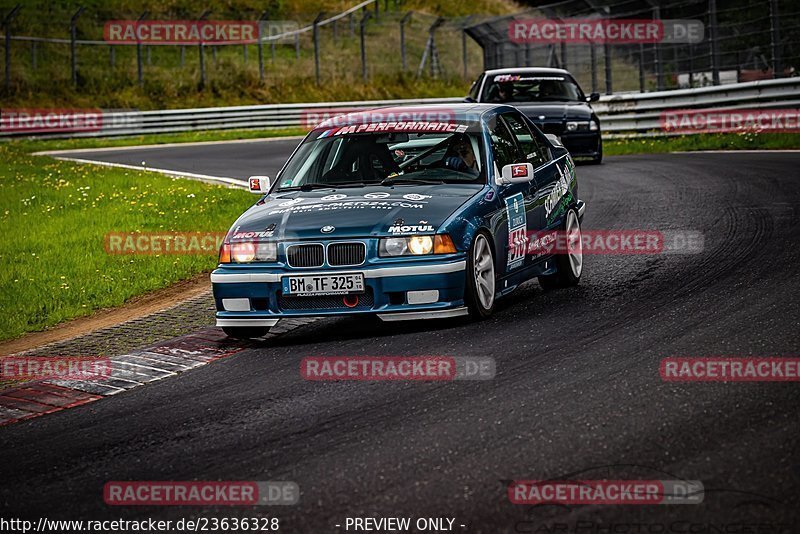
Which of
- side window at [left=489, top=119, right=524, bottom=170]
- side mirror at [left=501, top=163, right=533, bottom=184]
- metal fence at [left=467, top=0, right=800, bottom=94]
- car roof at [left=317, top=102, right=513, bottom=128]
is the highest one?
metal fence at [left=467, top=0, right=800, bottom=94]

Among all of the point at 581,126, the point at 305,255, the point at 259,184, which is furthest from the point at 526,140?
the point at 581,126

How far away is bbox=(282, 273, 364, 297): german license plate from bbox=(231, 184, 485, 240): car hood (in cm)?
27

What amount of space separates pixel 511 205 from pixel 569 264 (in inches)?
36.7

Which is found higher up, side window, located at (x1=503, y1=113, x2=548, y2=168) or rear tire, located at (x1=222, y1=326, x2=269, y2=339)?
side window, located at (x1=503, y1=113, x2=548, y2=168)

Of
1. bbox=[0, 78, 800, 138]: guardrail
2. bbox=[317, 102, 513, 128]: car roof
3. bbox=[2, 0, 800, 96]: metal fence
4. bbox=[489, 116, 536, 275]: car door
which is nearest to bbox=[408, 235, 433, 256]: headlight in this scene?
bbox=[489, 116, 536, 275]: car door

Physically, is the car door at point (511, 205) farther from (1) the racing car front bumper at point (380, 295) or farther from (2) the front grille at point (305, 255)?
(2) the front grille at point (305, 255)

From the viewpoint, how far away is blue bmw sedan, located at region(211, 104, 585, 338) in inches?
314

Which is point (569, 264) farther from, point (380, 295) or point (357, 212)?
point (380, 295)

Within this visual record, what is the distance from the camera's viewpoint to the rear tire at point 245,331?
839 cm

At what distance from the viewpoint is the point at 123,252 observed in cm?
1279

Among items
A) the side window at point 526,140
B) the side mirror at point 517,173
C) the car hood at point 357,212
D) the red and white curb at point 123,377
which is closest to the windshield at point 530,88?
the side window at point 526,140

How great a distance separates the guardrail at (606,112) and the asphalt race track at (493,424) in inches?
484

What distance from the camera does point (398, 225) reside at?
8.05m

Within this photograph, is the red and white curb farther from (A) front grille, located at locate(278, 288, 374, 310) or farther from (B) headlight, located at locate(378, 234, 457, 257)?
(B) headlight, located at locate(378, 234, 457, 257)
